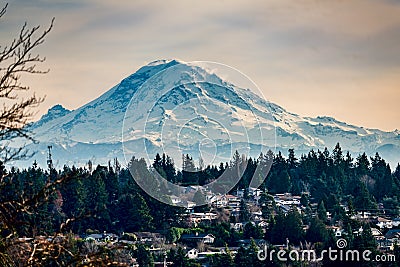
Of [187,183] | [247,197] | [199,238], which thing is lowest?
[199,238]

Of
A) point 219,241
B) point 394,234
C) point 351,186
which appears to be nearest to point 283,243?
point 219,241

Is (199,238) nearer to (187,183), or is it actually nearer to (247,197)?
(247,197)

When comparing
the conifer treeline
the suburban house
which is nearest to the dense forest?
the conifer treeline

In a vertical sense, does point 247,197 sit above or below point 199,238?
above

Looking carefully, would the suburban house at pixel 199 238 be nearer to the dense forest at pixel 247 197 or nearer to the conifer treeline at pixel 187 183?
the dense forest at pixel 247 197

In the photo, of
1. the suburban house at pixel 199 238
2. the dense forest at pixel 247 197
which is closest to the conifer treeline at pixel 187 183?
the dense forest at pixel 247 197

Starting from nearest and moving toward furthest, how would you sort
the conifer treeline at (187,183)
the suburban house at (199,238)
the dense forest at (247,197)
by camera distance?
1. the dense forest at (247,197)
2. the suburban house at (199,238)
3. the conifer treeline at (187,183)

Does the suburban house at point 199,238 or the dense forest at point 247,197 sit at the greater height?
the dense forest at point 247,197

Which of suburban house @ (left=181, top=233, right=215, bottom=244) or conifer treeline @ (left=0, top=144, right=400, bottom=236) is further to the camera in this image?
conifer treeline @ (left=0, top=144, right=400, bottom=236)

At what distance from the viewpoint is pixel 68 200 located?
134 feet

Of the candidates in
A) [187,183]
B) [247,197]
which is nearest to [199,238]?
[247,197]

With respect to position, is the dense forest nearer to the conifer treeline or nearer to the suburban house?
the conifer treeline

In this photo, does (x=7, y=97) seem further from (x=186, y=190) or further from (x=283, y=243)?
(x=186, y=190)

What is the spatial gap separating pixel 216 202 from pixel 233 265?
599 inches
